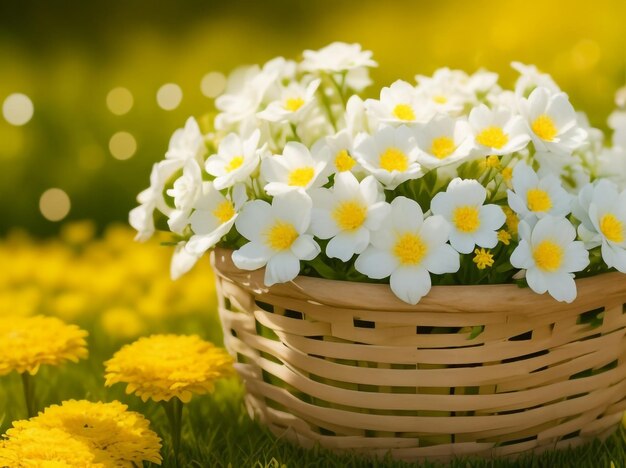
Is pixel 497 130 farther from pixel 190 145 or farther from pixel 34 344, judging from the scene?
pixel 34 344

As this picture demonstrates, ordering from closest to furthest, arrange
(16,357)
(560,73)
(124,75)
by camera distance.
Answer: (16,357)
(560,73)
(124,75)

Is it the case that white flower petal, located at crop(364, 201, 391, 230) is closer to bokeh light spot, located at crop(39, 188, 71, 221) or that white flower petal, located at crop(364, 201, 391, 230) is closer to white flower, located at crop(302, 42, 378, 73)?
white flower, located at crop(302, 42, 378, 73)

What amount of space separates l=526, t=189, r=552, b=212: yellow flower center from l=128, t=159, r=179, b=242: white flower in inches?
20.0

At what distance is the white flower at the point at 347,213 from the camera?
108 cm

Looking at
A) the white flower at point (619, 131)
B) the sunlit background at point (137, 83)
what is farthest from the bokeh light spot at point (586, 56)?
the white flower at point (619, 131)

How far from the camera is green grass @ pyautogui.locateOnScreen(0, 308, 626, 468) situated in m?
1.23

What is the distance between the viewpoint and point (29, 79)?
2918 millimetres

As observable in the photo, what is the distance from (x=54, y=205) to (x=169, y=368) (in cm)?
165

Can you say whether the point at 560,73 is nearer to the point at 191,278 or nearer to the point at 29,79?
the point at 191,278

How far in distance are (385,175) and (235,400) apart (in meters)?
0.57

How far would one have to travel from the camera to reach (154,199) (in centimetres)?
129

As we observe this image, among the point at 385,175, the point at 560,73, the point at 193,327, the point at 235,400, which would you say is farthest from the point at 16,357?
the point at 560,73

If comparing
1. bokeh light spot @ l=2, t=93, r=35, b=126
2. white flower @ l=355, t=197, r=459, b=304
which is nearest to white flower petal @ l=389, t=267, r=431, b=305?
white flower @ l=355, t=197, r=459, b=304

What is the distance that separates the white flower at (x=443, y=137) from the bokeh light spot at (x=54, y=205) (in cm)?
175
